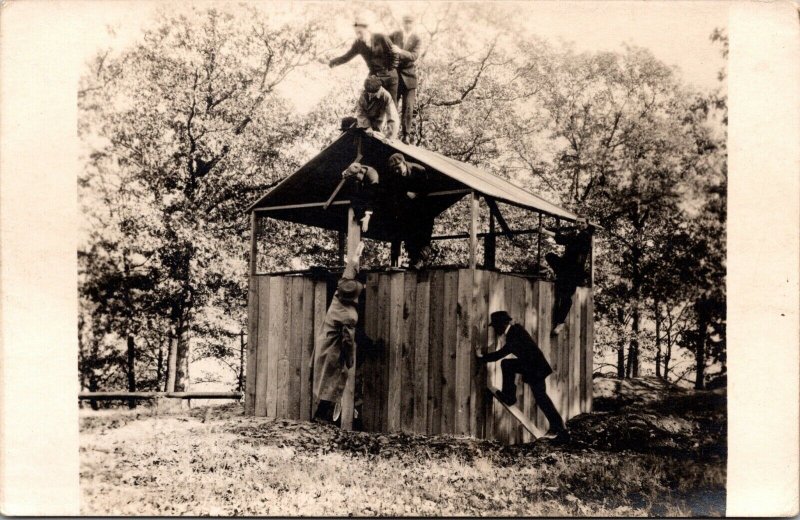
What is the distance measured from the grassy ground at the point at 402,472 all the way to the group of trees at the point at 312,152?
4.02ft

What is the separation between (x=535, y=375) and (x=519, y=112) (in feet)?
30.3

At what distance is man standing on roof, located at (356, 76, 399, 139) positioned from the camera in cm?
988

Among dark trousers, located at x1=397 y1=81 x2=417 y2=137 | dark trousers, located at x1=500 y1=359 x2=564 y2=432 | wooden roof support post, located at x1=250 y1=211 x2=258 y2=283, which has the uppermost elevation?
dark trousers, located at x1=397 y1=81 x2=417 y2=137

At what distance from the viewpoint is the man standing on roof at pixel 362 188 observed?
9.51m

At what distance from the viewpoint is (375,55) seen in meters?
10.2

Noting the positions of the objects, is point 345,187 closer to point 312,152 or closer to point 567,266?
point 567,266

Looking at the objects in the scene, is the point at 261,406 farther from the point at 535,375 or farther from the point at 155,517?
the point at 535,375

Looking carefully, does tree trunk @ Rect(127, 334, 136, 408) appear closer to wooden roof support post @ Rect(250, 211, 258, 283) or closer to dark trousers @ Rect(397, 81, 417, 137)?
wooden roof support post @ Rect(250, 211, 258, 283)

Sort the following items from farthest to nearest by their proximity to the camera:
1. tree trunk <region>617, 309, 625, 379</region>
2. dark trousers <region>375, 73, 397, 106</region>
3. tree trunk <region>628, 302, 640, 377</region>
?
1. tree trunk <region>617, 309, 625, 379</region>
2. tree trunk <region>628, 302, 640, 377</region>
3. dark trousers <region>375, 73, 397, 106</region>

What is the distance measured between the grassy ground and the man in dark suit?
5695mm

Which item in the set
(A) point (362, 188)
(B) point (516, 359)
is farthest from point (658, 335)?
(A) point (362, 188)

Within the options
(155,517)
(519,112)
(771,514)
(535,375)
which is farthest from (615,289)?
(155,517)

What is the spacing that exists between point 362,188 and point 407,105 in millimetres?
2825

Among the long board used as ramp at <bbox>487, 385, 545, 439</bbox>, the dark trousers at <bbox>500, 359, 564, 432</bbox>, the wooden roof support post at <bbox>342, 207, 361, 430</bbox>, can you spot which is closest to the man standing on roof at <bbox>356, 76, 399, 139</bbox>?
the wooden roof support post at <bbox>342, 207, 361, 430</bbox>
